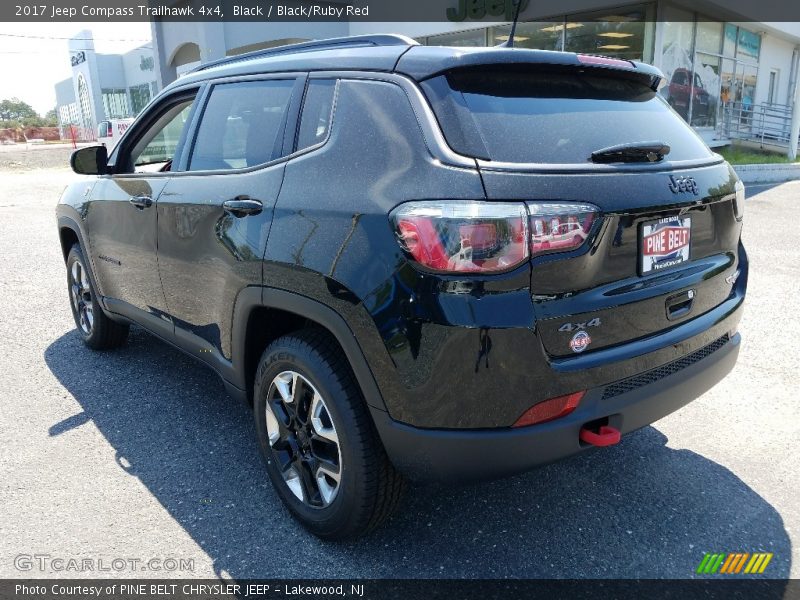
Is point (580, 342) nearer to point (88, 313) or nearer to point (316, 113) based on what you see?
point (316, 113)

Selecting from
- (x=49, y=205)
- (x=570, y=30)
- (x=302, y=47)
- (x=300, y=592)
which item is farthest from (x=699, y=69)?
(x=300, y=592)

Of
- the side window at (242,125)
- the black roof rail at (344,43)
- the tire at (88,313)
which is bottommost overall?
the tire at (88,313)

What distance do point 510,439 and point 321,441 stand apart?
2.73 ft

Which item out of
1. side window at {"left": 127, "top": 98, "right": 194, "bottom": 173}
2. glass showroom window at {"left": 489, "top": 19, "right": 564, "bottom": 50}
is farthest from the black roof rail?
glass showroom window at {"left": 489, "top": 19, "right": 564, "bottom": 50}

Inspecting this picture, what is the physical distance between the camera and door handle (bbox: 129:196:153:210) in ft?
11.3

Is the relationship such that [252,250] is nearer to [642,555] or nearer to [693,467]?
[642,555]

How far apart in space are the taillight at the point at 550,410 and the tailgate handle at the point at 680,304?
0.55 m

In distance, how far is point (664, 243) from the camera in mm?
2301

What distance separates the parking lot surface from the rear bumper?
0.56 meters

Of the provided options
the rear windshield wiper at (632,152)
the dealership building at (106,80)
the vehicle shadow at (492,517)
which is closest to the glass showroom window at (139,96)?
the dealership building at (106,80)

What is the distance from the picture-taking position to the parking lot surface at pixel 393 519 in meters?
2.50

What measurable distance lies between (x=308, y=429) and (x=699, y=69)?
1971 cm

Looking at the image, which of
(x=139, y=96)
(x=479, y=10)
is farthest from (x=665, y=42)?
(x=139, y=96)

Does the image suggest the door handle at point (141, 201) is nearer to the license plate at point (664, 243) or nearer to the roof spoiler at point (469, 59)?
the roof spoiler at point (469, 59)
